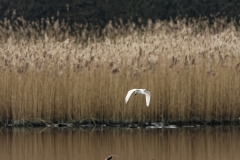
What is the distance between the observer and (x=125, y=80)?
12.4 meters

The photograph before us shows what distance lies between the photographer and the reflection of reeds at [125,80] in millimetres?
12227

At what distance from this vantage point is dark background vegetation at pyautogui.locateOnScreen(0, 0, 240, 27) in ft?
101

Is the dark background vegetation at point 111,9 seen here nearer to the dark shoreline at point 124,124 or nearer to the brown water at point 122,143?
the dark shoreline at point 124,124

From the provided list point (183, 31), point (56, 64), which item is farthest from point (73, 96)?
point (183, 31)

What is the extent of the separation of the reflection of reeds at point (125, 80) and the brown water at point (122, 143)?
16.7 inches

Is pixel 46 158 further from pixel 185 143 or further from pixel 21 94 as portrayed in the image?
pixel 21 94

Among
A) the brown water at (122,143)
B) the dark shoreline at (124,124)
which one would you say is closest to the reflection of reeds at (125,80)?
the dark shoreline at (124,124)

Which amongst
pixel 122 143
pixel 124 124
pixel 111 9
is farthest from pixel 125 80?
pixel 111 9

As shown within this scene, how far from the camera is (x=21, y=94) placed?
12.6 m

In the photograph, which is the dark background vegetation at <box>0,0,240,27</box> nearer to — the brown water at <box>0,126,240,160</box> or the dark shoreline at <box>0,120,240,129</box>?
the dark shoreline at <box>0,120,240,129</box>

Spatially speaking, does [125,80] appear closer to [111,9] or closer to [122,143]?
[122,143]

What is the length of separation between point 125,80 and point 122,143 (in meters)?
1.97

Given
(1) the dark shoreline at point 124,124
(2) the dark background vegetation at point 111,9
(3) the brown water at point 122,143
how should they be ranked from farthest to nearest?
(2) the dark background vegetation at point 111,9 < (1) the dark shoreline at point 124,124 < (3) the brown water at point 122,143

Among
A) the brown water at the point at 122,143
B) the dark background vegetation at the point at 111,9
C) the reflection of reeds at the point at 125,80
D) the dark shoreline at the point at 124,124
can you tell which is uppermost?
the dark background vegetation at the point at 111,9
